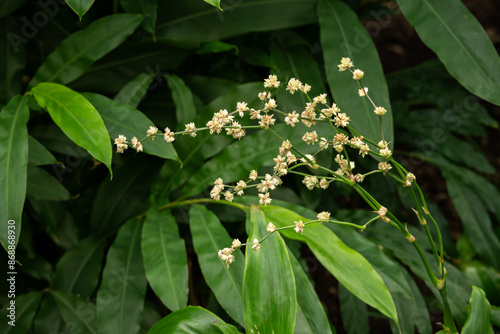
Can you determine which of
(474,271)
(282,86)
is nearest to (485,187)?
(474,271)

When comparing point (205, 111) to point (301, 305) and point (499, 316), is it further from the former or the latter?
point (499, 316)

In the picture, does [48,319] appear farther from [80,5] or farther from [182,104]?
[80,5]

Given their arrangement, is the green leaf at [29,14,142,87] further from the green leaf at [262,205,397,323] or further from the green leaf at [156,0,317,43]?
the green leaf at [262,205,397,323]

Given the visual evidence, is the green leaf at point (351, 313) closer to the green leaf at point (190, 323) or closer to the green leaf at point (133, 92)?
the green leaf at point (190, 323)

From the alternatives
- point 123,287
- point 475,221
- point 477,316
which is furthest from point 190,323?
point 475,221

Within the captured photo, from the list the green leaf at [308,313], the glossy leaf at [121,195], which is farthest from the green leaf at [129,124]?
the green leaf at [308,313]

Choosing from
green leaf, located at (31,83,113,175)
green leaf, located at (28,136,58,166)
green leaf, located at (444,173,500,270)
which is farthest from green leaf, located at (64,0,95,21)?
green leaf, located at (444,173,500,270)
